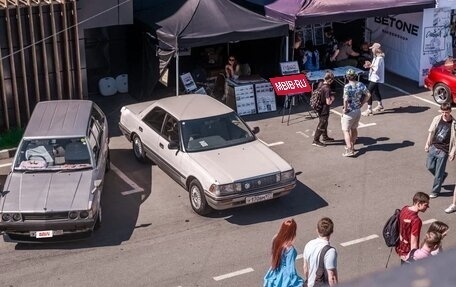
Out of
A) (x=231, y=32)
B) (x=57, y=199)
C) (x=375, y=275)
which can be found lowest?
(x=57, y=199)

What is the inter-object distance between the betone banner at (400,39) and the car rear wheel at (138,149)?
8471 millimetres

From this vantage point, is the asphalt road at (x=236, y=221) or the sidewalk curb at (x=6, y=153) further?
the sidewalk curb at (x=6, y=153)

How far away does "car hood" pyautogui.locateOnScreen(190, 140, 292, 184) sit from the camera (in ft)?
35.0

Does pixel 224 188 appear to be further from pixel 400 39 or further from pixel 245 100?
pixel 400 39

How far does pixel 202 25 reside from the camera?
15266mm

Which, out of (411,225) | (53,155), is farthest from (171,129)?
(411,225)

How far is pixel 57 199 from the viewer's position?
9805 millimetres

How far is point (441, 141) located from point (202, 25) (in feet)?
20.3

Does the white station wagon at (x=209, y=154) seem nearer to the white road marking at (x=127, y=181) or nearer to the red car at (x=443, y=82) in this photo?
the white road marking at (x=127, y=181)

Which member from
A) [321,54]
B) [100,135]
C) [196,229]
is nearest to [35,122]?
[100,135]

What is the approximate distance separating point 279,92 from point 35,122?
629 centimetres

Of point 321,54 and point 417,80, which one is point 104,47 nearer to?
point 321,54

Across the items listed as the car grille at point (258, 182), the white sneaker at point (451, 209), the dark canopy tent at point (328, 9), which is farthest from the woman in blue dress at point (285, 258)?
the dark canopy tent at point (328, 9)

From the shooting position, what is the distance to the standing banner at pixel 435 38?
17609 millimetres
